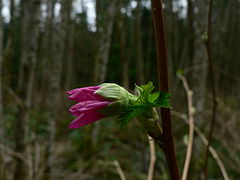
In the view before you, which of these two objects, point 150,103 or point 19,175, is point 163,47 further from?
point 19,175

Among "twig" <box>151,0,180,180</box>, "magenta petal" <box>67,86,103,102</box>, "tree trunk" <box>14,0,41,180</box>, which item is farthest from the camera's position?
"tree trunk" <box>14,0,41,180</box>

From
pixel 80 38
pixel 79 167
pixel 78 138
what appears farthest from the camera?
pixel 80 38

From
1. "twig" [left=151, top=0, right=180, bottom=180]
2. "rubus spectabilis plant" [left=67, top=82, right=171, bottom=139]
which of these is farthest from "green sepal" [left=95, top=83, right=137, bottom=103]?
"twig" [left=151, top=0, right=180, bottom=180]

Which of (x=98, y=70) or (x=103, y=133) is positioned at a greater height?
(x=98, y=70)

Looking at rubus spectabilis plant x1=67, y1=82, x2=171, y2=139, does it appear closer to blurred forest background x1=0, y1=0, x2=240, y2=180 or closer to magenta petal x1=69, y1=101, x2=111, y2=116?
magenta petal x1=69, y1=101, x2=111, y2=116

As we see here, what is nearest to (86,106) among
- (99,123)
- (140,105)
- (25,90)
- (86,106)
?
(86,106)

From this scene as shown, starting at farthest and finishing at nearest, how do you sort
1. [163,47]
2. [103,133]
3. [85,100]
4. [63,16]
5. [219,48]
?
[219,48] → [103,133] → [63,16] → [85,100] → [163,47]

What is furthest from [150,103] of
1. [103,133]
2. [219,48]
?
[219,48]
